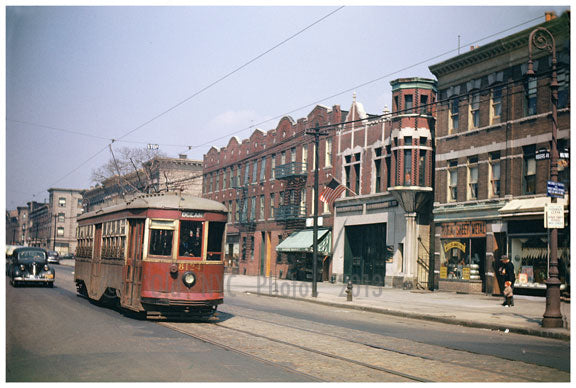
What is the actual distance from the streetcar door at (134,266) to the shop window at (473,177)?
19684 mm

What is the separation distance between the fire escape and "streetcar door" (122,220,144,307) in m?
29.3

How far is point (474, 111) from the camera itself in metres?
31.4

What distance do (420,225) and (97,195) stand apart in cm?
7150

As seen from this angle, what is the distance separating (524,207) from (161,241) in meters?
17.3

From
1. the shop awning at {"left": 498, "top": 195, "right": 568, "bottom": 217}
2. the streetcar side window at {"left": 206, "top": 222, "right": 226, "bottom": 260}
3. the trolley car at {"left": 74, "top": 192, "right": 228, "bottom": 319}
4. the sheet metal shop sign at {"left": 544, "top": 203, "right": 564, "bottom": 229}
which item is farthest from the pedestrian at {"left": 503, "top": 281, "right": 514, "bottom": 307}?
the streetcar side window at {"left": 206, "top": 222, "right": 226, "bottom": 260}

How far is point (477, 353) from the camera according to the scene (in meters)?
11.9

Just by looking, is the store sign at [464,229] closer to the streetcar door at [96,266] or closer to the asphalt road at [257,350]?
the asphalt road at [257,350]

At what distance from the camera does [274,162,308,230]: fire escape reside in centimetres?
4597

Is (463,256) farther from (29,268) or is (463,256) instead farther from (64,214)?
(64,214)

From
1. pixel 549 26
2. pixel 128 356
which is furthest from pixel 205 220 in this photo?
pixel 549 26

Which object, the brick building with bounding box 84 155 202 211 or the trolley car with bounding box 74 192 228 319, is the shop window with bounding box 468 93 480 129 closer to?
the trolley car with bounding box 74 192 228 319

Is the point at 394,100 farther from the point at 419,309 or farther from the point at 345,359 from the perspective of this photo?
the point at 345,359

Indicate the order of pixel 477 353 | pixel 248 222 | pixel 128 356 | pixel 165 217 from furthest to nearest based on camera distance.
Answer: pixel 248 222, pixel 165 217, pixel 477 353, pixel 128 356

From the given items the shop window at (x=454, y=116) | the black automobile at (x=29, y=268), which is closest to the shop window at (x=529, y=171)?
the shop window at (x=454, y=116)
